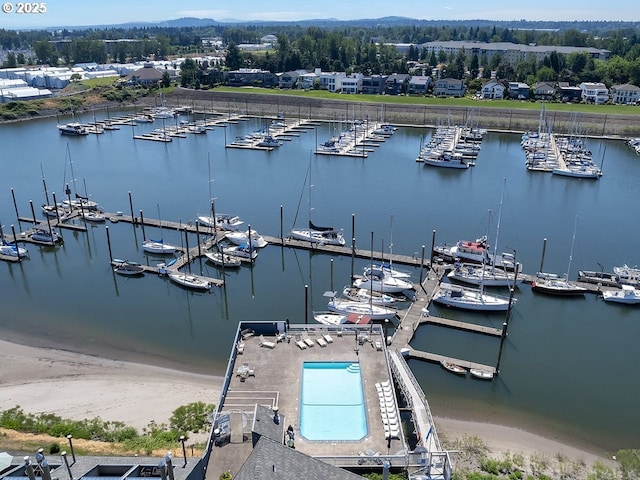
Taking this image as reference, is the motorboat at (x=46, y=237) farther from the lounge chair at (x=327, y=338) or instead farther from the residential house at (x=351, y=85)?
the residential house at (x=351, y=85)

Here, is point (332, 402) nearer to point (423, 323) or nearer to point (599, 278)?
point (423, 323)

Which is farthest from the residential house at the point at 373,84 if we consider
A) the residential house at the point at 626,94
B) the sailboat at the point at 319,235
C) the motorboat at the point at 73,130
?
the sailboat at the point at 319,235

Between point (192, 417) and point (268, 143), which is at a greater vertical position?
point (268, 143)

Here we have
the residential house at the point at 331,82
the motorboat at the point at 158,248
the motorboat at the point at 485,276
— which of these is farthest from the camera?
the residential house at the point at 331,82

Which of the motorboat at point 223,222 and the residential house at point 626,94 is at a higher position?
the residential house at point 626,94

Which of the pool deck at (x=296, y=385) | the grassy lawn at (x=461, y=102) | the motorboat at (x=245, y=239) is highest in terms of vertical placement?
the grassy lawn at (x=461, y=102)

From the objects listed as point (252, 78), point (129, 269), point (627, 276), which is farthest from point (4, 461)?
point (252, 78)

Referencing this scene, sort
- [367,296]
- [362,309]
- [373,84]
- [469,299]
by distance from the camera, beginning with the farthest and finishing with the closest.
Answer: [373,84] → [367,296] → [469,299] → [362,309]

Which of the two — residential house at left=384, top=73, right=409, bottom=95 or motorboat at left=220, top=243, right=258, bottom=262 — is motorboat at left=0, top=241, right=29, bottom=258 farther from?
residential house at left=384, top=73, right=409, bottom=95
